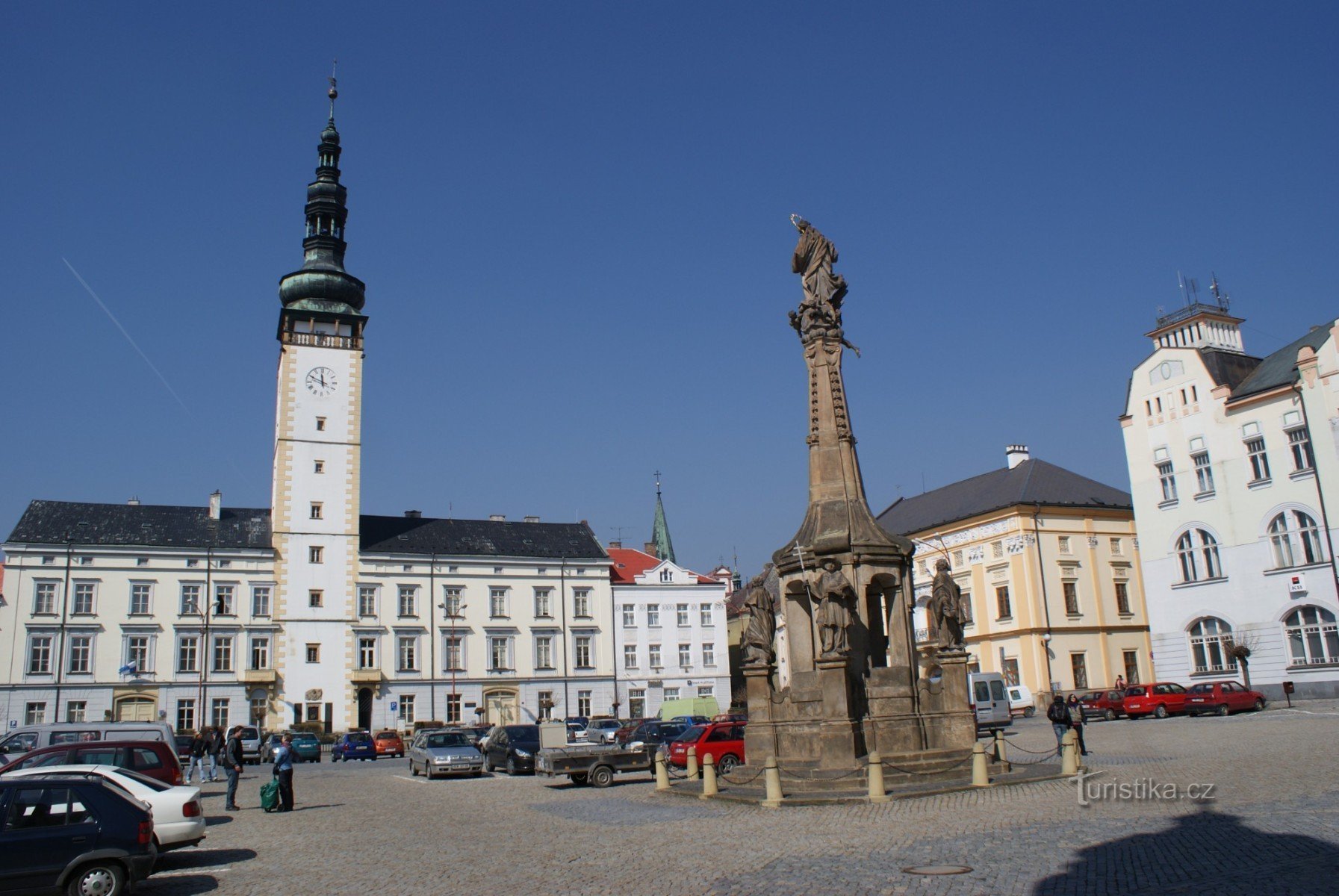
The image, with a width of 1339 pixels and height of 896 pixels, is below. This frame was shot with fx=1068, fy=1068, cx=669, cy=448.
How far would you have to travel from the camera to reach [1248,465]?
1697 inches

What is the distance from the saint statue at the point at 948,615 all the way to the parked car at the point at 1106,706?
24590 mm

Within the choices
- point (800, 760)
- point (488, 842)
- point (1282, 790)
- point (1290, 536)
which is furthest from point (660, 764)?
point (1290, 536)

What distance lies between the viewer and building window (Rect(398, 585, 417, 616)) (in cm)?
6391

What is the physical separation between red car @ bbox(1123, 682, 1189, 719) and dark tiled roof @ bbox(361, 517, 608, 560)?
3603 cm

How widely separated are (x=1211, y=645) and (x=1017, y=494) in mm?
13820

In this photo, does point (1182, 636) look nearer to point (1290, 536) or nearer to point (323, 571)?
point (1290, 536)

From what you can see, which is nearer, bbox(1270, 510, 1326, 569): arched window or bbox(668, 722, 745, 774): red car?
bbox(668, 722, 745, 774): red car

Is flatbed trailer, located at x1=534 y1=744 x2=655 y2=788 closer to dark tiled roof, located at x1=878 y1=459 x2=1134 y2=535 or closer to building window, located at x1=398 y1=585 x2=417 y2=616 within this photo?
dark tiled roof, located at x1=878 y1=459 x2=1134 y2=535

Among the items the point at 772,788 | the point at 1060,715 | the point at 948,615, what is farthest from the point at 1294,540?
the point at 772,788

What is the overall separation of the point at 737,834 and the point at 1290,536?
3539 cm

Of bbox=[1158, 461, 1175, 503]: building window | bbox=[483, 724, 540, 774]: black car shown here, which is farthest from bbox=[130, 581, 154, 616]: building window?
bbox=[1158, 461, 1175, 503]: building window

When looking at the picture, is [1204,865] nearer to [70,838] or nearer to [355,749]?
[70,838]

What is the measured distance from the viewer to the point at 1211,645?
147ft

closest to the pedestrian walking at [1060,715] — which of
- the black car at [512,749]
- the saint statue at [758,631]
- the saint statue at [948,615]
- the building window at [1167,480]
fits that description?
the saint statue at [948,615]
